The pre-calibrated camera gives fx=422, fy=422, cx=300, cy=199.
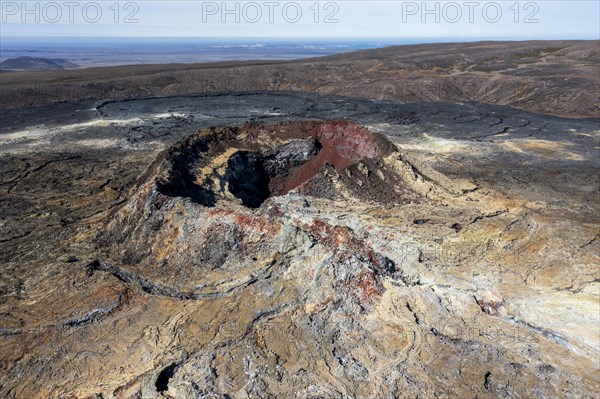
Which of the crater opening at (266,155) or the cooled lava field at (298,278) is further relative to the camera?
the crater opening at (266,155)

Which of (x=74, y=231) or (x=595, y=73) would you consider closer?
(x=74, y=231)

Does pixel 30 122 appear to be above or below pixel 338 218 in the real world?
above

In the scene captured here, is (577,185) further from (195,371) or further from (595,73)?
(595,73)

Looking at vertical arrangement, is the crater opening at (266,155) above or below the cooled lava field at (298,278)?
above

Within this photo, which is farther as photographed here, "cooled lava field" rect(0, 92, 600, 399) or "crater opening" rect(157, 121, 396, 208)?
"crater opening" rect(157, 121, 396, 208)

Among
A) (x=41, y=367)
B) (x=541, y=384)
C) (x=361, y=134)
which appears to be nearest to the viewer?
(x=541, y=384)

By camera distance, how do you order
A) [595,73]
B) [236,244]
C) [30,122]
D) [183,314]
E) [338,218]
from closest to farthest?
[183,314] < [236,244] < [338,218] < [30,122] < [595,73]

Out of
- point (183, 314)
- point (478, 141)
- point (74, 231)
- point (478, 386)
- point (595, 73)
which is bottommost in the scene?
point (478, 386)

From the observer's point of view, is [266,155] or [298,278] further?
[266,155]

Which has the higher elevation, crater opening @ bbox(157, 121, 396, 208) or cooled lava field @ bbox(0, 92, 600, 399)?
crater opening @ bbox(157, 121, 396, 208)

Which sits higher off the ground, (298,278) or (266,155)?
(266,155)

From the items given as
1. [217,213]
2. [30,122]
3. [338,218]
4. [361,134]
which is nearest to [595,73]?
[361,134]
